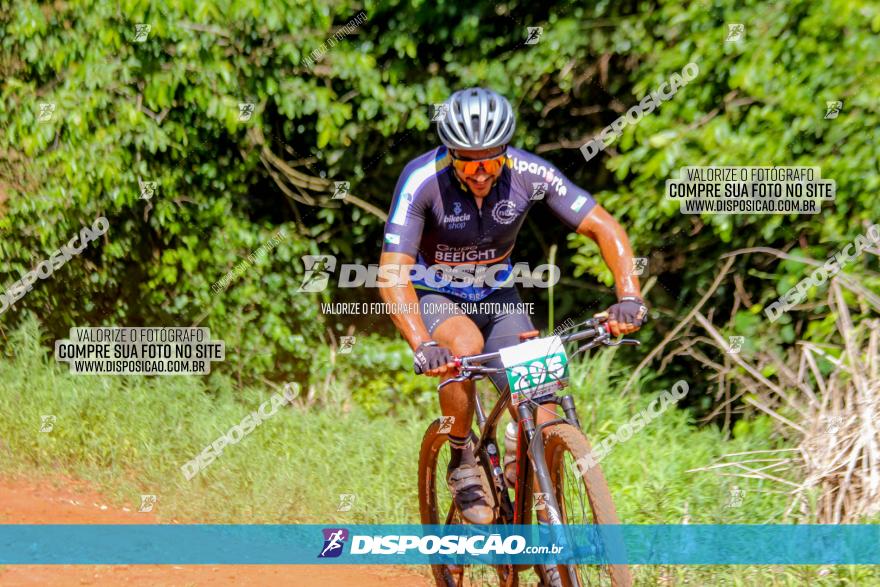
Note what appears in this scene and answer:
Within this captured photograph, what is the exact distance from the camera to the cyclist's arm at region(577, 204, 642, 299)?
494 centimetres

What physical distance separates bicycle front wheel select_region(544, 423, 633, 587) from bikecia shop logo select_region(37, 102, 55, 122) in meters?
5.80

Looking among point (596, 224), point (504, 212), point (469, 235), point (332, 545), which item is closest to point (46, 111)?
point (332, 545)

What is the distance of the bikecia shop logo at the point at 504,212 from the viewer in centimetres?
544

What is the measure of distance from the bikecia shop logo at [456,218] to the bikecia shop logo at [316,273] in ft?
16.0

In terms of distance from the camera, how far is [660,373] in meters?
8.23

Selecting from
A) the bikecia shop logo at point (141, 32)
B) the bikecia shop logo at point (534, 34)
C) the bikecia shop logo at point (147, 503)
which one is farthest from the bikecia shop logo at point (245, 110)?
the bikecia shop logo at point (147, 503)

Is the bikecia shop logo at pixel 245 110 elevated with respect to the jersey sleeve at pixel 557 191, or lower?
elevated

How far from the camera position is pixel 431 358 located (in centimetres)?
474

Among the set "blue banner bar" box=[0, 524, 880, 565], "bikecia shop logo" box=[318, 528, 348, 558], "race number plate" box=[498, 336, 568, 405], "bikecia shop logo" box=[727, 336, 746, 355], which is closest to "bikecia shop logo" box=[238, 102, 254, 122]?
"blue banner bar" box=[0, 524, 880, 565]

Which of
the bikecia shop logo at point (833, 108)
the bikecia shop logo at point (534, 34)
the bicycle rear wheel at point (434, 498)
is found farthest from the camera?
the bikecia shop logo at point (534, 34)

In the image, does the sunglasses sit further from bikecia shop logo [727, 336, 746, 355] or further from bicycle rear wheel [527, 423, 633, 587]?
bikecia shop logo [727, 336, 746, 355]

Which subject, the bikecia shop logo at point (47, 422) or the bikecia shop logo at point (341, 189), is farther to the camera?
the bikecia shop logo at point (341, 189)

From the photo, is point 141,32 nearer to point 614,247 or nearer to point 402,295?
point 402,295

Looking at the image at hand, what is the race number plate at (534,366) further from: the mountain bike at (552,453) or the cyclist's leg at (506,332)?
the cyclist's leg at (506,332)
